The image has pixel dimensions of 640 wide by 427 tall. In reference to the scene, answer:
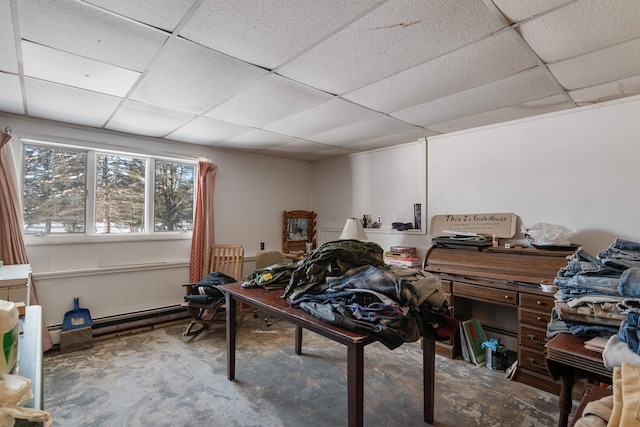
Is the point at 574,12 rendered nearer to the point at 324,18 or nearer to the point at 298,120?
the point at 324,18

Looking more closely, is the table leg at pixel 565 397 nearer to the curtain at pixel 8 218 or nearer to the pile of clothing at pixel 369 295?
the pile of clothing at pixel 369 295

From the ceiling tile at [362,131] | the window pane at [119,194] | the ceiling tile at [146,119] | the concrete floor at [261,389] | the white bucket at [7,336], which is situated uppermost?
the ceiling tile at [146,119]

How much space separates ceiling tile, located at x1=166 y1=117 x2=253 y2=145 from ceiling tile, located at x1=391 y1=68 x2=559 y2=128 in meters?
1.79

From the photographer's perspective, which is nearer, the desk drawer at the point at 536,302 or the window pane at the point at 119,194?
the desk drawer at the point at 536,302

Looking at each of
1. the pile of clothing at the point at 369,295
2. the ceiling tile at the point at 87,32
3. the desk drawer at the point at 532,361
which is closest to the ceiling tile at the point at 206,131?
the ceiling tile at the point at 87,32

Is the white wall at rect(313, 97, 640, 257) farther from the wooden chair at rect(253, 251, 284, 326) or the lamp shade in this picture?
the wooden chair at rect(253, 251, 284, 326)

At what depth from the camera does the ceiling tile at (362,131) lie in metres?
3.29

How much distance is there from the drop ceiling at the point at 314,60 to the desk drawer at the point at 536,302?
1662 millimetres

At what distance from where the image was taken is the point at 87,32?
5.72 feet

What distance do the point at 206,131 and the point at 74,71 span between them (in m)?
1.53

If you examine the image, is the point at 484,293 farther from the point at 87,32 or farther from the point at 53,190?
the point at 53,190

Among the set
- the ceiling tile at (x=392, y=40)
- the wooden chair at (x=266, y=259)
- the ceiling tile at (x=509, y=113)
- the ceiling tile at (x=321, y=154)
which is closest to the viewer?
the ceiling tile at (x=392, y=40)

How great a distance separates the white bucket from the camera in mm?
873

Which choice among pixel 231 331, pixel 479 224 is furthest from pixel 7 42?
pixel 479 224
